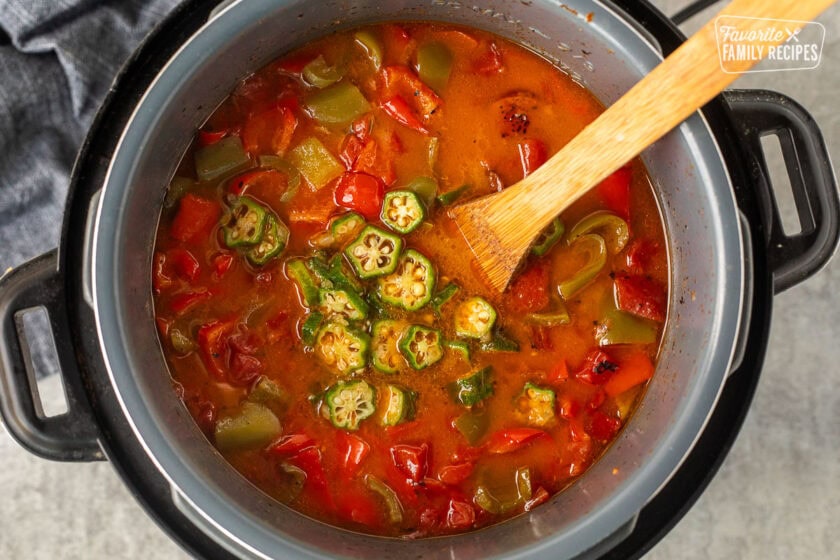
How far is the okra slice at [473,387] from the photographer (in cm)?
277

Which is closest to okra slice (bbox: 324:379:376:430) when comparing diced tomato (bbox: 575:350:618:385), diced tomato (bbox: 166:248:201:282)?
diced tomato (bbox: 166:248:201:282)

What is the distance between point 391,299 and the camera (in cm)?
283

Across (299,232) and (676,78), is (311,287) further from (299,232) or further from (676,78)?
(676,78)

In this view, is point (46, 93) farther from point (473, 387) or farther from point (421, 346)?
point (473, 387)

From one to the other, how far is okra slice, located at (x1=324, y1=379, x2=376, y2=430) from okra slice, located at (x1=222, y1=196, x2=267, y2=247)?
547 millimetres

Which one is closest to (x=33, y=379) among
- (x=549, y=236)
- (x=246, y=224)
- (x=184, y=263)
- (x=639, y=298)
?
(x=184, y=263)

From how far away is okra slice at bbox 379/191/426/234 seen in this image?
2738 millimetres

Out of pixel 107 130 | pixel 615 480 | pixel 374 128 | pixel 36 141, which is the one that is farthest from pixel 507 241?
pixel 36 141

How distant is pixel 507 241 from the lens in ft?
8.66

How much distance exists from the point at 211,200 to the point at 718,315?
160cm

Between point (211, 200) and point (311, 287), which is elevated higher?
point (211, 200)

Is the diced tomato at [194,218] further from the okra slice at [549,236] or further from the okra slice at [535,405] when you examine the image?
the okra slice at [535,405]

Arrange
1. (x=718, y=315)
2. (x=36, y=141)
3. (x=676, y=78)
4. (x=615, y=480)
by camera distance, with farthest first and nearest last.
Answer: (x=36, y=141) → (x=615, y=480) → (x=718, y=315) → (x=676, y=78)

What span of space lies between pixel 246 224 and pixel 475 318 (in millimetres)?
798
